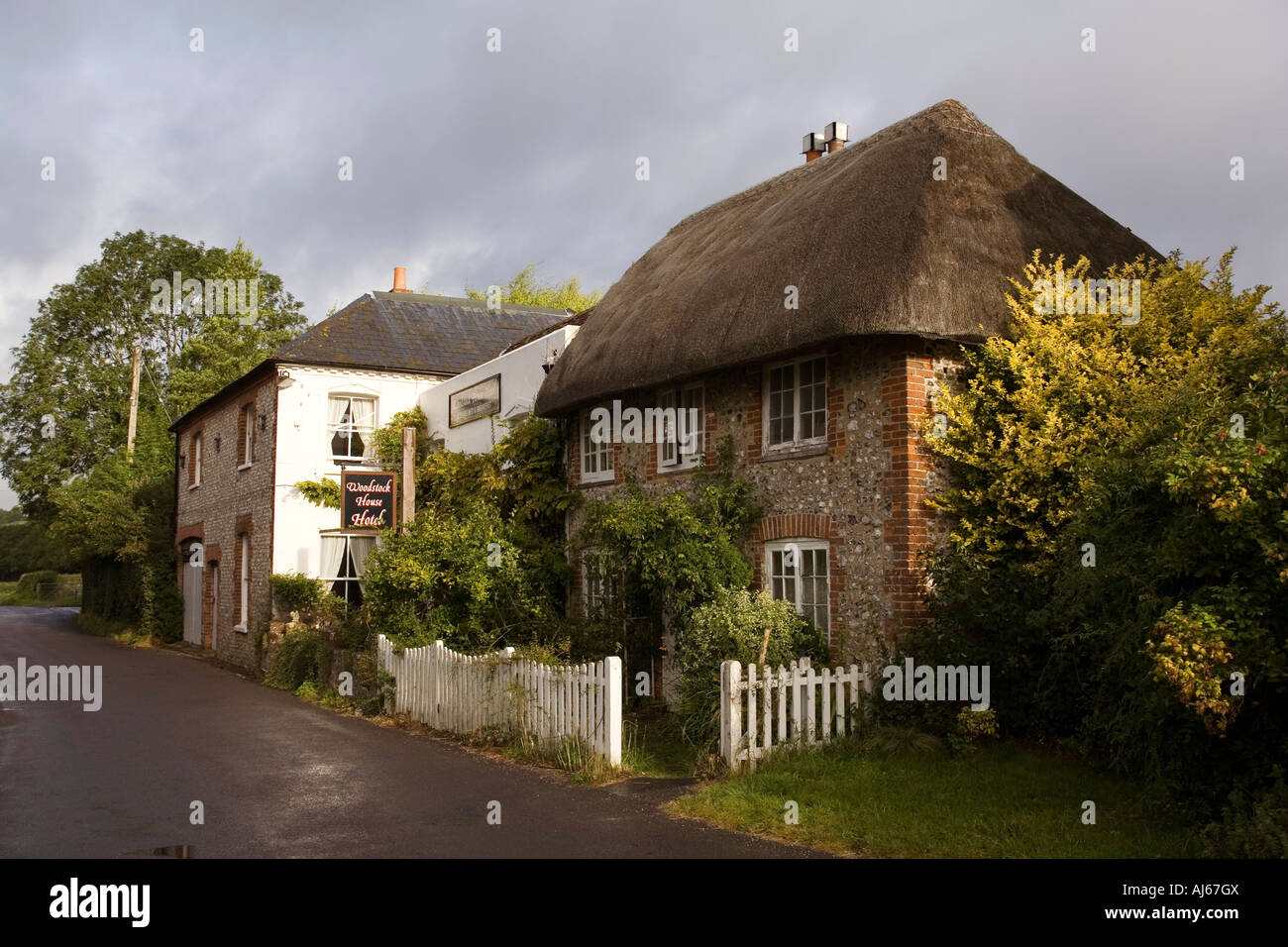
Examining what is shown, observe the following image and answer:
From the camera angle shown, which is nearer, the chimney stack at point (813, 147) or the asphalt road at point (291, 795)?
the asphalt road at point (291, 795)

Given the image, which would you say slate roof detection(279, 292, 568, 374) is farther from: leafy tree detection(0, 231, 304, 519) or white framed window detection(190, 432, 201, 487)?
leafy tree detection(0, 231, 304, 519)

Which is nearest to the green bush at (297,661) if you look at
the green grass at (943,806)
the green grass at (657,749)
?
the green grass at (657,749)

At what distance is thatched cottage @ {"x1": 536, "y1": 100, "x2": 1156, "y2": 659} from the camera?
1081cm

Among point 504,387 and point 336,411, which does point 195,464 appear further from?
point 504,387

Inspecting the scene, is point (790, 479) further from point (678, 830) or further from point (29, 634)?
point (29, 634)

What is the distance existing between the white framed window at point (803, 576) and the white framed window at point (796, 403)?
46.0 inches

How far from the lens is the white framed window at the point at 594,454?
15.7 metres

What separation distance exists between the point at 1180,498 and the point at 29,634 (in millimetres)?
32627

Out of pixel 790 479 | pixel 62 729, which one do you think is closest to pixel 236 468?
pixel 62 729

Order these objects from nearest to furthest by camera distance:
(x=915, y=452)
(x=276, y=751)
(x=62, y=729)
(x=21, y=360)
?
(x=915, y=452)
(x=276, y=751)
(x=62, y=729)
(x=21, y=360)

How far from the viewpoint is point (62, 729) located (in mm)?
13930

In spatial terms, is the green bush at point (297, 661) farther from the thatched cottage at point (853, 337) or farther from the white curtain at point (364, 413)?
the thatched cottage at point (853, 337)

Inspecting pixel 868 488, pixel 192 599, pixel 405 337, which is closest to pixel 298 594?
pixel 405 337

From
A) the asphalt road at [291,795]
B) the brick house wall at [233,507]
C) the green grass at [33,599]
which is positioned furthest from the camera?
the green grass at [33,599]
